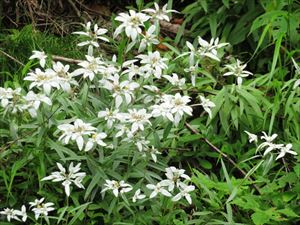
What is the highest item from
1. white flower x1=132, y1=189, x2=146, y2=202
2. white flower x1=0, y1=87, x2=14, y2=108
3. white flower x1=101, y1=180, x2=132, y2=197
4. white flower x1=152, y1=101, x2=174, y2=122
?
white flower x1=152, y1=101, x2=174, y2=122

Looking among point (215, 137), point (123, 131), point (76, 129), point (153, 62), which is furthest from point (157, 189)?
→ point (215, 137)

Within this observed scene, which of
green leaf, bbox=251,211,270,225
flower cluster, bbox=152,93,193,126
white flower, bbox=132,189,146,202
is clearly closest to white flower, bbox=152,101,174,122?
flower cluster, bbox=152,93,193,126

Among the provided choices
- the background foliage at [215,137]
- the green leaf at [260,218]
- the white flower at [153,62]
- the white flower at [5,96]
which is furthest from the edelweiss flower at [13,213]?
the green leaf at [260,218]

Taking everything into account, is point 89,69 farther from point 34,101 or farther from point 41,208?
point 41,208

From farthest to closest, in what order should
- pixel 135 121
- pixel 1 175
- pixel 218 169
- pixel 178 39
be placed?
pixel 178 39 < pixel 218 169 < pixel 1 175 < pixel 135 121

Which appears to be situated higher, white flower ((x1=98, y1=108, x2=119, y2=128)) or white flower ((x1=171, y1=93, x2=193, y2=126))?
white flower ((x1=171, y1=93, x2=193, y2=126))

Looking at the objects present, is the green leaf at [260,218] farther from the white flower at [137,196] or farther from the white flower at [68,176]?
the white flower at [68,176]

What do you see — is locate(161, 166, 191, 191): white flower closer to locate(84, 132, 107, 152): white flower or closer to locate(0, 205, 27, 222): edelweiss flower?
locate(84, 132, 107, 152): white flower

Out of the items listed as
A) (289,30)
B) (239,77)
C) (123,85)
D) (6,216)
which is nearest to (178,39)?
(289,30)

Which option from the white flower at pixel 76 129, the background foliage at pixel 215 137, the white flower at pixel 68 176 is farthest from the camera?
the background foliage at pixel 215 137

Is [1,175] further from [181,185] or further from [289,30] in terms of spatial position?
[289,30]

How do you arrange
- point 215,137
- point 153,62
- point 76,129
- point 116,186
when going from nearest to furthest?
point 76,129 → point 116,186 → point 153,62 → point 215,137
